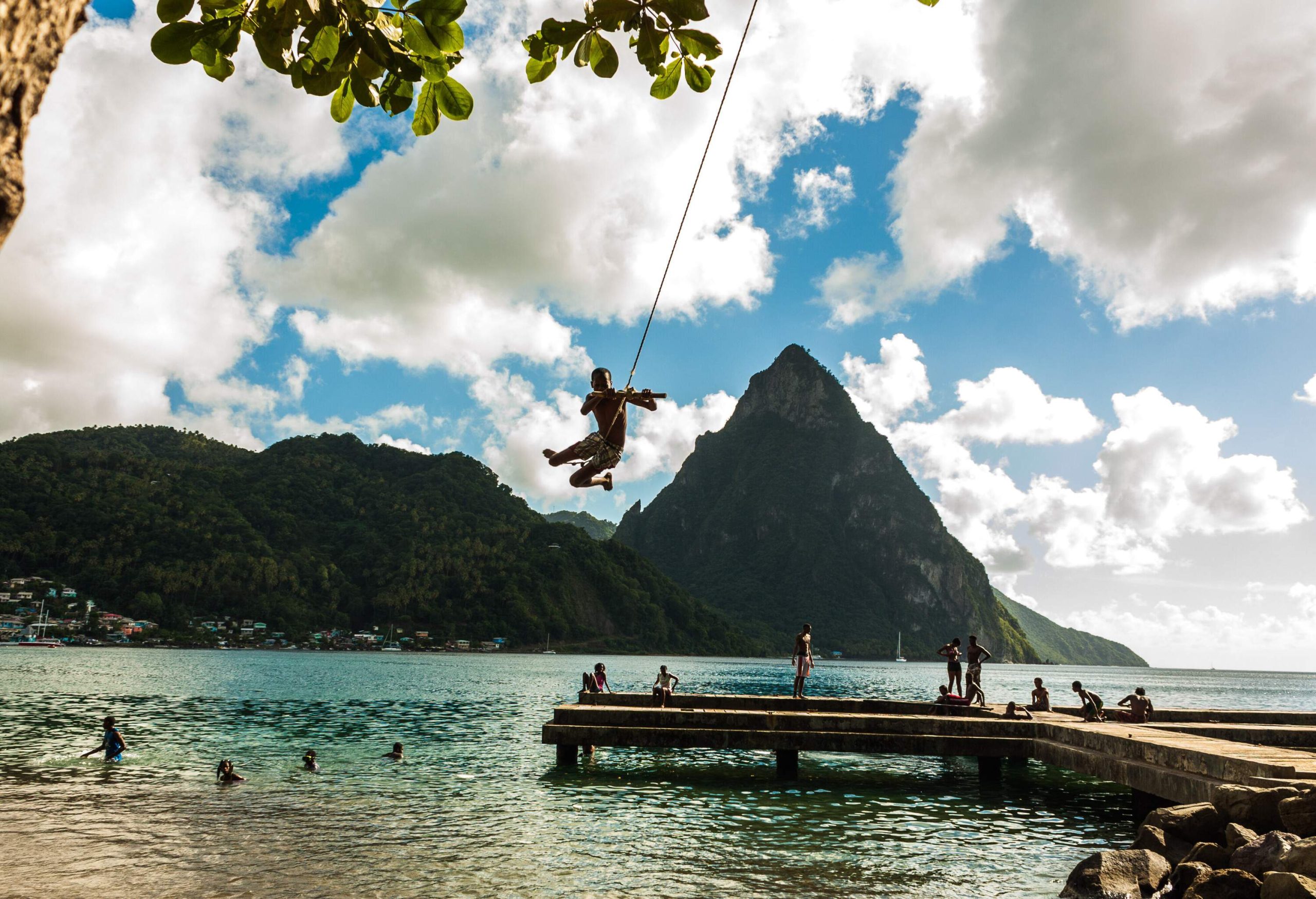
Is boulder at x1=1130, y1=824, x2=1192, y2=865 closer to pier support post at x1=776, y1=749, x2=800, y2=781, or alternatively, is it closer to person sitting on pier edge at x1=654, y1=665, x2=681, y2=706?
pier support post at x1=776, y1=749, x2=800, y2=781

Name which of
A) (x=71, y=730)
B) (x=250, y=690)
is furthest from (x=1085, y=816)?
(x=250, y=690)

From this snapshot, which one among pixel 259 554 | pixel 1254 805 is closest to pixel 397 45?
pixel 1254 805

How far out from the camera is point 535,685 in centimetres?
7975

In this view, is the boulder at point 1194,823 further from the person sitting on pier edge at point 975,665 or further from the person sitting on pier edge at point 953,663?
the person sitting on pier edge at point 975,665

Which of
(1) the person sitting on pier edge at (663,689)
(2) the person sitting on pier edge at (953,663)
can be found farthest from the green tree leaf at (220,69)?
(2) the person sitting on pier edge at (953,663)

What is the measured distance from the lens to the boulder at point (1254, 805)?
1151 cm

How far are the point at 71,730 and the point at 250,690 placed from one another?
108 ft

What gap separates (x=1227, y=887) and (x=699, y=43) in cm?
1145

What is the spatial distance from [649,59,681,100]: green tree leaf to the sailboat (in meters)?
171

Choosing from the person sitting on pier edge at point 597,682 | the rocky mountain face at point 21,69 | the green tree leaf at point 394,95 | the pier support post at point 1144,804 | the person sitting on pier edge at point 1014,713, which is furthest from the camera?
the person sitting on pier edge at point 597,682

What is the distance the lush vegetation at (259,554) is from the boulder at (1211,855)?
6956 inches

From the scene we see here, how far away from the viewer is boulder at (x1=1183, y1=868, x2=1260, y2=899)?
9.68 meters

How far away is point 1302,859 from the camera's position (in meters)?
9.38

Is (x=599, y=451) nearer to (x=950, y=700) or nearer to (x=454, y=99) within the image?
(x=454, y=99)
